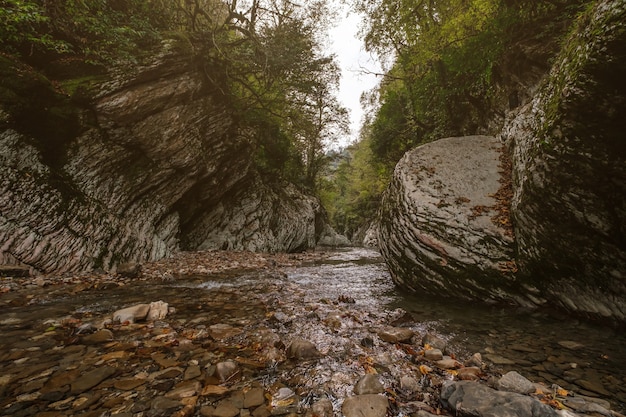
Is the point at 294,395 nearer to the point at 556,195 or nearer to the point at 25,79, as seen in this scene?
the point at 556,195

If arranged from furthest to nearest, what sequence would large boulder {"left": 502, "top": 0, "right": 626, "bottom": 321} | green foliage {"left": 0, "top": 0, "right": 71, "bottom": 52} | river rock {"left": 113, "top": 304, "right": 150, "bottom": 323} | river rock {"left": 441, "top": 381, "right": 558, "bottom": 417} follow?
green foliage {"left": 0, "top": 0, "right": 71, "bottom": 52} → river rock {"left": 113, "top": 304, "right": 150, "bottom": 323} → large boulder {"left": 502, "top": 0, "right": 626, "bottom": 321} → river rock {"left": 441, "top": 381, "right": 558, "bottom": 417}

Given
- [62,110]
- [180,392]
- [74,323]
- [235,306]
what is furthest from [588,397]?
[62,110]

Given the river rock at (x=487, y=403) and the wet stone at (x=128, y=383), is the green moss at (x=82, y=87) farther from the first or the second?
the river rock at (x=487, y=403)

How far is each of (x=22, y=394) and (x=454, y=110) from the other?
16865 mm

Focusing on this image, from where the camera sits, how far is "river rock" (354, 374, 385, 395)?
8.38 feet

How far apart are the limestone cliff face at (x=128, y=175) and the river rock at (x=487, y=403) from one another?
9308 millimetres

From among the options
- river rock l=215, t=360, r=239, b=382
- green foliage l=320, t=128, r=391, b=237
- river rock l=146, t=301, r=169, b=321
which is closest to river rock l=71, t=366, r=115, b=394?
river rock l=215, t=360, r=239, b=382

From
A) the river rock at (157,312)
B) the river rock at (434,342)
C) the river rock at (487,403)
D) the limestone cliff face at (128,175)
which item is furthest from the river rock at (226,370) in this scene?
the limestone cliff face at (128,175)

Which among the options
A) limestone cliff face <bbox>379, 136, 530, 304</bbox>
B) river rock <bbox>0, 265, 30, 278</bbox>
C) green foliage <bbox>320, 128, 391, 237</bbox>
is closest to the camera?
limestone cliff face <bbox>379, 136, 530, 304</bbox>

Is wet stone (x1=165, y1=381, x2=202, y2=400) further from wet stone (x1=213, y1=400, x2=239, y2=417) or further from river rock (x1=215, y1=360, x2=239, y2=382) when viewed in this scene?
wet stone (x1=213, y1=400, x2=239, y2=417)

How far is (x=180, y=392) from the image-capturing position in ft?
8.07

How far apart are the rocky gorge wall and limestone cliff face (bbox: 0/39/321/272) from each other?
912 cm

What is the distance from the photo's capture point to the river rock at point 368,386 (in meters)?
2.55

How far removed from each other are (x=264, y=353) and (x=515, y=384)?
8.32 feet
